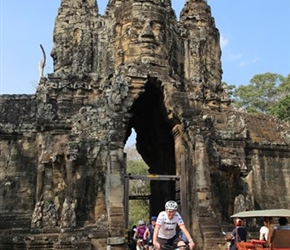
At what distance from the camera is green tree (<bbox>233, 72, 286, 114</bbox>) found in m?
36.8

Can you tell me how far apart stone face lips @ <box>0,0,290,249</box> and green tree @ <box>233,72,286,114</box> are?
60.9 ft

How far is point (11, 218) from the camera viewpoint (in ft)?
46.6

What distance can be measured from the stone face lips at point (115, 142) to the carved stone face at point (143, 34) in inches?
1.3

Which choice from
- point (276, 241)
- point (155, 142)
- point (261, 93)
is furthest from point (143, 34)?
point (261, 93)

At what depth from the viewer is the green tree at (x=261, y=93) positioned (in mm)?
36812

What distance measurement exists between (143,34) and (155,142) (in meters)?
3.93

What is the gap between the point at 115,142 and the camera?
1102 cm

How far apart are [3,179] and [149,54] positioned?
7178 mm

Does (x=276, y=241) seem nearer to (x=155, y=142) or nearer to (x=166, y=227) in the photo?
(x=166, y=227)

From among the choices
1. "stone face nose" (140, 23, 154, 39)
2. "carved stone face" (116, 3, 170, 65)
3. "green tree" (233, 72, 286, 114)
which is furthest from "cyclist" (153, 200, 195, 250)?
"green tree" (233, 72, 286, 114)

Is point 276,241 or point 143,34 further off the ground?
point 143,34

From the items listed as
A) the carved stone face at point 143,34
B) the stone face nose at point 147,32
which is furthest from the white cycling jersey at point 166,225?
the stone face nose at point 147,32

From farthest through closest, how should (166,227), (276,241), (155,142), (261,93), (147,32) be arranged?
(261,93)
(155,142)
(147,32)
(276,241)
(166,227)

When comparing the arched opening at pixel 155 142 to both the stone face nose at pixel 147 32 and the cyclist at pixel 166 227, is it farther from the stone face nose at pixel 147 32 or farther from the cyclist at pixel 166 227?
the cyclist at pixel 166 227
